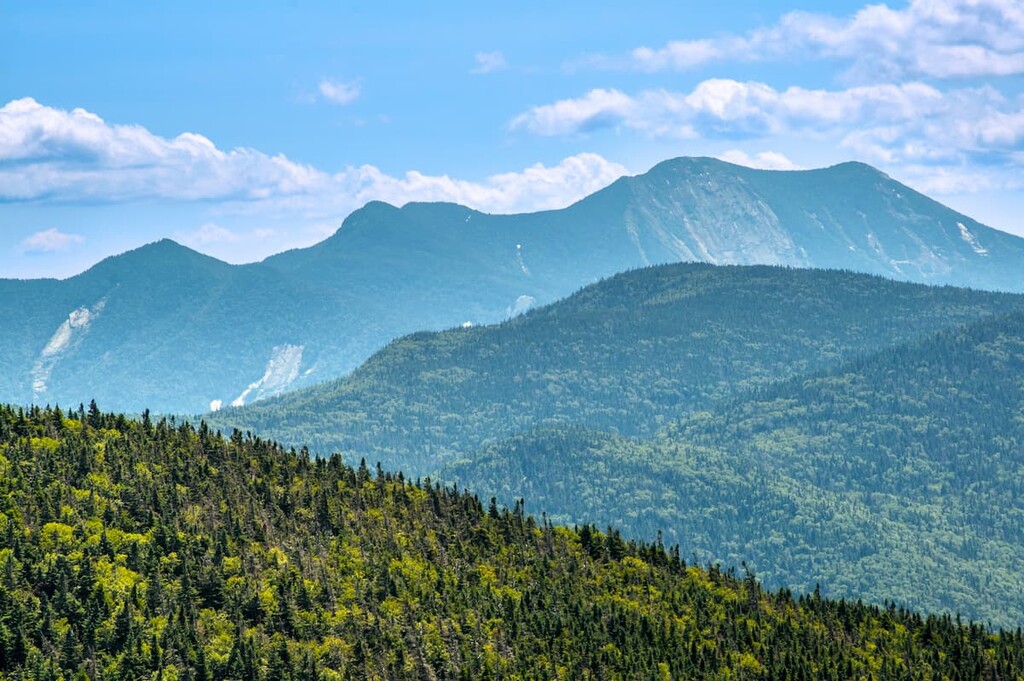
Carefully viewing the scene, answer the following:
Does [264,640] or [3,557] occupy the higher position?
[3,557]

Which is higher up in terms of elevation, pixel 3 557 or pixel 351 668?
pixel 3 557

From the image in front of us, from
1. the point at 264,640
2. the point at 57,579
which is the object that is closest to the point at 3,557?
the point at 57,579

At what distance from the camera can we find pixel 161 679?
176875 mm

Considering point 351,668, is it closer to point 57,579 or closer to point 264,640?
point 264,640

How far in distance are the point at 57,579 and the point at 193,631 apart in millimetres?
18640

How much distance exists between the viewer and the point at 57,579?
190m

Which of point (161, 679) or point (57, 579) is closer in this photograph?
point (161, 679)

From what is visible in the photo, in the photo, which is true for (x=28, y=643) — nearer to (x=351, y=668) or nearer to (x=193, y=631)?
(x=193, y=631)

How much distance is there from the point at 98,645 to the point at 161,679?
35.6ft

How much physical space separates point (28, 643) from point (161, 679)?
53.6 ft

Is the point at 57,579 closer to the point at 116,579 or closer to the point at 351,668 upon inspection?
the point at 116,579

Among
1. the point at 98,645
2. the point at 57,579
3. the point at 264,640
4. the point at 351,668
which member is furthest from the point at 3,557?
the point at 351,668

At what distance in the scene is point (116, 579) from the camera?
198m

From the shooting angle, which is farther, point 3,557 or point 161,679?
point 3,557
